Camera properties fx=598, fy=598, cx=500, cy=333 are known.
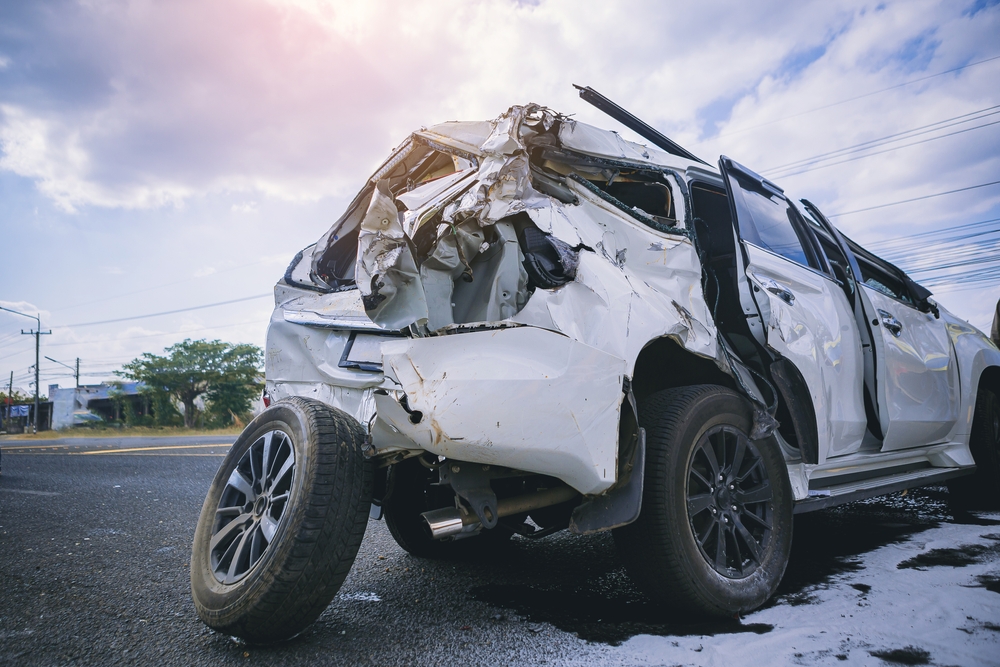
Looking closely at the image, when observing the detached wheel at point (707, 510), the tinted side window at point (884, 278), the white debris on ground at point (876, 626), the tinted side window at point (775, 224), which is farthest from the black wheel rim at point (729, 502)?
the tinted side window at point (884, 278)

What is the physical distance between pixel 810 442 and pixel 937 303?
2.16 meters

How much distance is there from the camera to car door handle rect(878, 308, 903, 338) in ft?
11.2

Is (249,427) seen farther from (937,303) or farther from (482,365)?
(937,303)

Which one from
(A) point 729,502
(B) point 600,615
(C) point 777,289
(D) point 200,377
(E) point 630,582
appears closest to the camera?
(B) point 600,615

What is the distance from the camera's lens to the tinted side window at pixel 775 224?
10.4 ft

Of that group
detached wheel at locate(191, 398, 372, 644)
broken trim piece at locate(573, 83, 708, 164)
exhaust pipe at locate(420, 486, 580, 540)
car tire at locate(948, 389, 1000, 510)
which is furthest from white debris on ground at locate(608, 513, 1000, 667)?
broken trim piece at locate(573, 83, 708, 164)

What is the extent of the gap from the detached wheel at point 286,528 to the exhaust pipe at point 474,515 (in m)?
0.25

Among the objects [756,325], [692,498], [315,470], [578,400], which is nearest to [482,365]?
[578,400]

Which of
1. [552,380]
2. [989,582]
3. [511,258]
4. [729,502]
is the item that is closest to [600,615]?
[729,502]

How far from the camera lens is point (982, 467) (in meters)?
4.27

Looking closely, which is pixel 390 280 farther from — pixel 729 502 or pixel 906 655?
pixel 906 655

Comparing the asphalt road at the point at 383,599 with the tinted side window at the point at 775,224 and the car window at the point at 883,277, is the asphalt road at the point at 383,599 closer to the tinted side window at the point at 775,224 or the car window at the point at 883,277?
the car window at the point at 883,277

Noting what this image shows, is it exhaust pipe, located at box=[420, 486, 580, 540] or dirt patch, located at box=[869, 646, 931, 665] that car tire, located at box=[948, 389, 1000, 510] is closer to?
dirt patch, located at box=[869, 646, 931, 665]

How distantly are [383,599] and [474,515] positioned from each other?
32.7 inches
